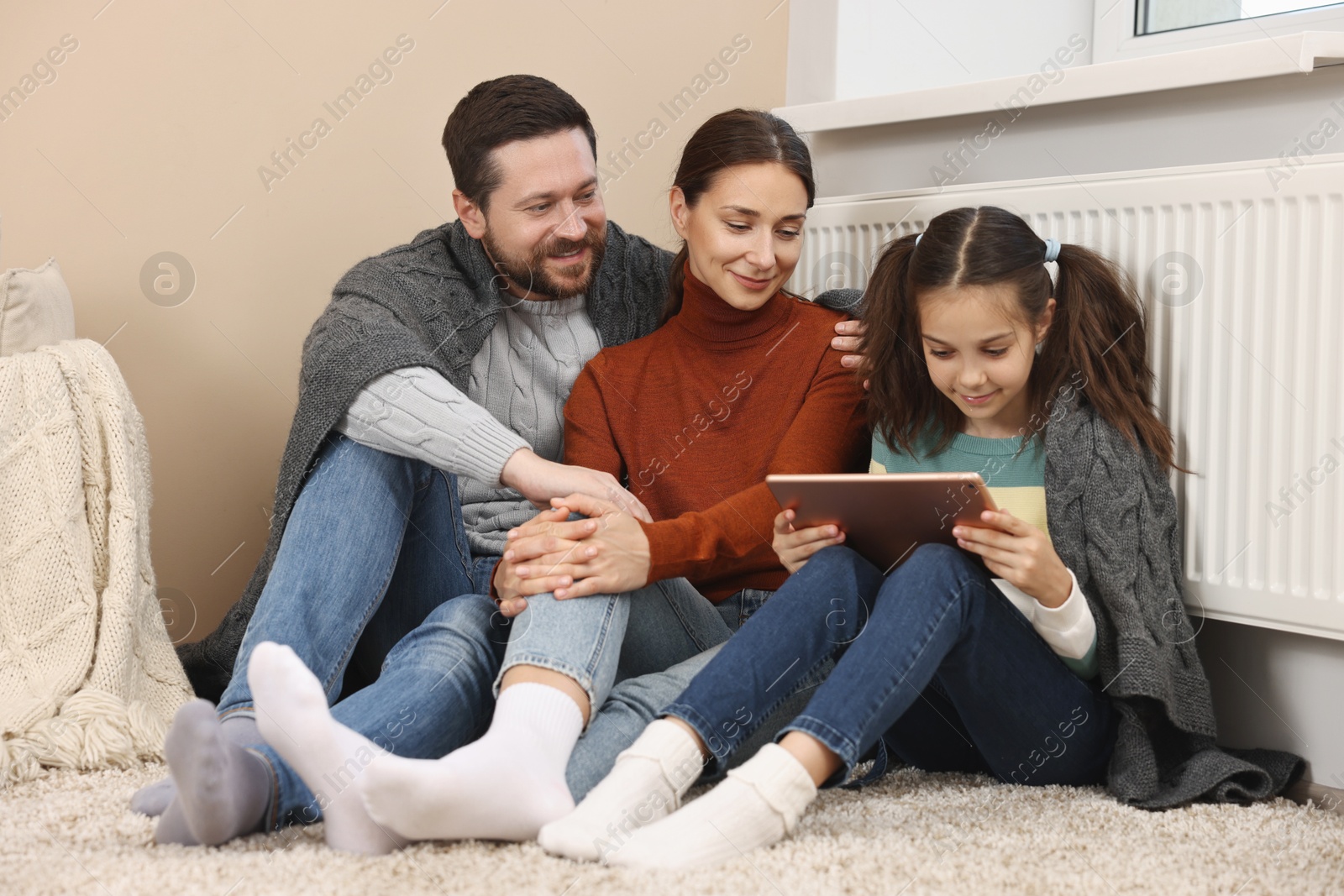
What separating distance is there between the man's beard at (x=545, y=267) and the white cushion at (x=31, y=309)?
52 centimetres

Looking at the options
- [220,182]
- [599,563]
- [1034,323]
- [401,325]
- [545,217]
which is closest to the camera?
[599,563]

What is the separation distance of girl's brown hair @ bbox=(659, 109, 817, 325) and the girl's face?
28 centimetres

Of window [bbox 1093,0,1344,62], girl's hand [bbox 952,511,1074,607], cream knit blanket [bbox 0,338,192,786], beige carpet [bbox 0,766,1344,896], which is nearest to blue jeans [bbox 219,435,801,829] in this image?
beige carpet [bbox 0,766,1344,896]

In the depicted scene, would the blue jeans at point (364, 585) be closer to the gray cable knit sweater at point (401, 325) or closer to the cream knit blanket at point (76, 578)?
the gray cable knit sweater at point (401, 325)

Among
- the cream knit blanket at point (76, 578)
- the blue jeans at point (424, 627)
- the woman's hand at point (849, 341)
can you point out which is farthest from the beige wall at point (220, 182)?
the woman's hand at point (849, 341)

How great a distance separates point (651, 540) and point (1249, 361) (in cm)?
66

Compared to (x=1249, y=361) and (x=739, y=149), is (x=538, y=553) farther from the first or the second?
(x=1249, y=361)

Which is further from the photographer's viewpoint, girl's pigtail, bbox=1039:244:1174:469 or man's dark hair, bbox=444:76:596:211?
man's dark hair, bbox=444:76:596:211

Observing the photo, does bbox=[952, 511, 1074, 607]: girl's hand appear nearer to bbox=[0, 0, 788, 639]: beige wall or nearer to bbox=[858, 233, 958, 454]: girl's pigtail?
bbox=[858, 233, 958, 454]: girl's pigtail

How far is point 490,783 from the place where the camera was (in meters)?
0.87

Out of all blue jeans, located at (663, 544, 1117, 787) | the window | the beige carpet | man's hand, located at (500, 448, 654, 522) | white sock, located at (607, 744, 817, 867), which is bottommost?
the beige carpet

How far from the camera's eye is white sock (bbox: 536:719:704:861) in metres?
0.88

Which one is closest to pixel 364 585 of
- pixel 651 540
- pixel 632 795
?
pixel 651 540

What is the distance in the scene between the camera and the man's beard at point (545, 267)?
57.4 inches
